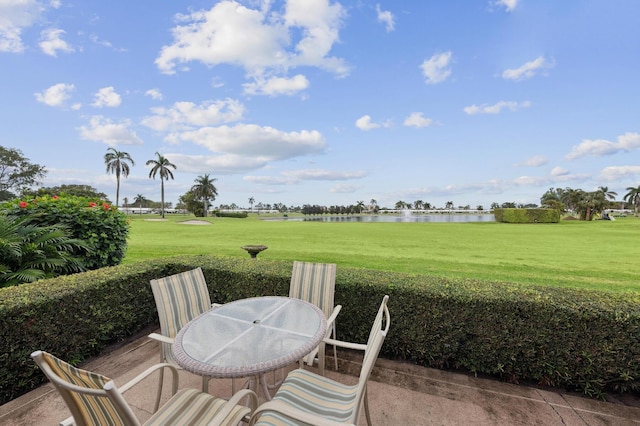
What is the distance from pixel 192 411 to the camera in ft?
5.61

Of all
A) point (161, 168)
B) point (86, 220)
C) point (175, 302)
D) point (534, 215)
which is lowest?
point (175, 302)

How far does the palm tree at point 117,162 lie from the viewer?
50.6m

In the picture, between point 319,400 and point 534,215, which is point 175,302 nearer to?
point 319,400

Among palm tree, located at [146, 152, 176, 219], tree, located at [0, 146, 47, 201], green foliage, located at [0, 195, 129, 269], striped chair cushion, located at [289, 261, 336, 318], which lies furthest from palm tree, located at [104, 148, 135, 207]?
striped chair cushion, located at [289, 261, 336, 318]

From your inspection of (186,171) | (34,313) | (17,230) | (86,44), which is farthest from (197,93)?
(186,171)

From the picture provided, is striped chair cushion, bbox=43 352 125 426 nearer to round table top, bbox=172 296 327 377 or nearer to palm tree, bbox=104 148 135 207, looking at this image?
round table top, bbox=172 296 327 377

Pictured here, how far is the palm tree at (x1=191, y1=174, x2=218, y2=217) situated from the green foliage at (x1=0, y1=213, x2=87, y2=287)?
200ft

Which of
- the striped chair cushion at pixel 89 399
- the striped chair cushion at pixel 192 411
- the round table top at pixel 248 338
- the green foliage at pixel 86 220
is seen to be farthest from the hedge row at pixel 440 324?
the striped chair cushion at pixel 89 399

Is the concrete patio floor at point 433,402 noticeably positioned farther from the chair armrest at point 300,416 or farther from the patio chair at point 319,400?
the chair armrest at point 300,416

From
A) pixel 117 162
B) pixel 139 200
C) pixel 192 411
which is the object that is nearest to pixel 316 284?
pixel 192 411

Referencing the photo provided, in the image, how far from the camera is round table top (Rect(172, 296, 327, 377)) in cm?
173

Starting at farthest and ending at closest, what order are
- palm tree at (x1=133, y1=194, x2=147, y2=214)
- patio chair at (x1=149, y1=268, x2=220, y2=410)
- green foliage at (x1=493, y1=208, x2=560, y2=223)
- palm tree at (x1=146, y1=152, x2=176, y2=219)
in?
palm tree at (x1=133, y1=194, x2=147, y2=214) < palm tree at (x1=146, y1=152, x2=176, y2=219) < green foliage at (x1=493, y1=208, x2=560, y2=223) < patio chair at (x1=149, y1=268, x2=220, y2=410)

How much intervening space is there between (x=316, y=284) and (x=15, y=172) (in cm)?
6747

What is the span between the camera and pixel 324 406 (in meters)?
1.77
